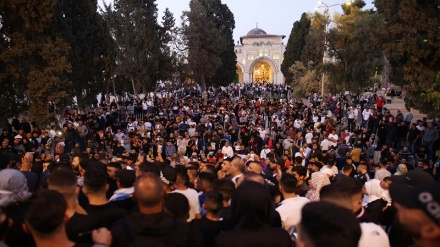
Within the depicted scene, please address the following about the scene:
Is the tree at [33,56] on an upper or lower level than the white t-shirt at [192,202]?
upper

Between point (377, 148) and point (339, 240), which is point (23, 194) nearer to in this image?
point (339, 240)

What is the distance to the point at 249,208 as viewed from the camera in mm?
3168

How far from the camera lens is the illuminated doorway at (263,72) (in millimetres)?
85481

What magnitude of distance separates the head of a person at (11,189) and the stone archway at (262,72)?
7911 centimetres

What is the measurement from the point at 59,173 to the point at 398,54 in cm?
1560

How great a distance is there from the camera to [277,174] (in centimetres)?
851

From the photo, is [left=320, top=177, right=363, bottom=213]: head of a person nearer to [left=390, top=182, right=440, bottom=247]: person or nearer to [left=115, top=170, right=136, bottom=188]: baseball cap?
[left=390, top=182, right=440, bottom=247]: person

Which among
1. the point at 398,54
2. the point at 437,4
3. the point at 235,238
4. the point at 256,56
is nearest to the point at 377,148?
the point at 398,54

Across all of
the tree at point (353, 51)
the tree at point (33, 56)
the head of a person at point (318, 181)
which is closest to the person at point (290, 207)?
the head of a person at point (318, 181)

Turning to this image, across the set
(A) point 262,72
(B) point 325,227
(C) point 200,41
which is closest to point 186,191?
(B) point 325,227

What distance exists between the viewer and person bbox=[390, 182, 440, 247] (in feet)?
7.13

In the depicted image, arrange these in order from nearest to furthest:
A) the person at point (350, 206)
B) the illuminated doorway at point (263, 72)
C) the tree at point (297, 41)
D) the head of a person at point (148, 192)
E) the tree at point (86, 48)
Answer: the head of a person at point (148, 192) → the person at point (350, 206) → the tree at point (86, 48) → the tree at point (297, 41) → the illuminated doorway at point (263, 72)

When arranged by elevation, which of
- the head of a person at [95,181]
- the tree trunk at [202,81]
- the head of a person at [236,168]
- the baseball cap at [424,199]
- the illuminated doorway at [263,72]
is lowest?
the head of a person at [236,168]

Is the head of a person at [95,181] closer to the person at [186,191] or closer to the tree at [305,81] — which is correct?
the person at [186,191]
